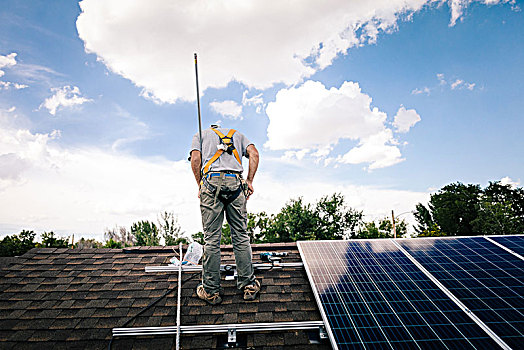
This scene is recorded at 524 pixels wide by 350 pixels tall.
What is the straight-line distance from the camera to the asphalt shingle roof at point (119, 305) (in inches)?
117

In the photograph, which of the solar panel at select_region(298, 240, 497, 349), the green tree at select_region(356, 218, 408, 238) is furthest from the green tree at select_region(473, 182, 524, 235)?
the solar panel at select_region(298, 240, 497, 349)

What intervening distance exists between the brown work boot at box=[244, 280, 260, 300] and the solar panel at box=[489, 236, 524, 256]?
12.7ft

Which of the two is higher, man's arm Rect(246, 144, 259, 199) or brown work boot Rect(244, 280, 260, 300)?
man's arm Rect(246, 144, 259, 199)

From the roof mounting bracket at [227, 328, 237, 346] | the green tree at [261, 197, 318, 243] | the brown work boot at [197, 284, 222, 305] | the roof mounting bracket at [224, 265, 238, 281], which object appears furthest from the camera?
the green tree at [261, 197, 318, 243]

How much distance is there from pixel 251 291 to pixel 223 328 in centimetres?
58

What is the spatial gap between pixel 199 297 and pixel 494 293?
3.45 m

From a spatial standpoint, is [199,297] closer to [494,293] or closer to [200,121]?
[200,121]

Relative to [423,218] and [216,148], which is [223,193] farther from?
[423,218]

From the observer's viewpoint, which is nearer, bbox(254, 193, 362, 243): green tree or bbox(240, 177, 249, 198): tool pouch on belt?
bbox(240, 177, 249, 198): tool pouch on belt

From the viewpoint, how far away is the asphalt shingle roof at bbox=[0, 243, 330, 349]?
2982mm

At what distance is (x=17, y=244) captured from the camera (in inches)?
789

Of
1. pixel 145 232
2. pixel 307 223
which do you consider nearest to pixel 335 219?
pixel 307 223

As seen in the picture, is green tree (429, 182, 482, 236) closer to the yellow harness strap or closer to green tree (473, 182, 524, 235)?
green tree (473, 182, 524, 235)

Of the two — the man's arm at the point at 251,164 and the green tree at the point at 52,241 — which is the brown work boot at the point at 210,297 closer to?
the man's arm at the point at 251,164
